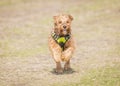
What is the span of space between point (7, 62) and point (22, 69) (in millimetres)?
1294

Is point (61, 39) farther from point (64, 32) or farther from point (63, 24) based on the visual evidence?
point (63, 24)

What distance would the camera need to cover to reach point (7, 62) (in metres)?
15.1

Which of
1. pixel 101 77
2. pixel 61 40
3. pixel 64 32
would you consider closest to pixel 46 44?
pixel 61 40

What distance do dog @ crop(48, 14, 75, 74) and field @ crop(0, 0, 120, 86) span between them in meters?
0.54

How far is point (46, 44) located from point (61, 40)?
6.22 m

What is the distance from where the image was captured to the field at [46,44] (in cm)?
1255

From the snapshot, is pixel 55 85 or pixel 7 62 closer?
pixel 55 85

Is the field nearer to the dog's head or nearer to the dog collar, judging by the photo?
the dog collar

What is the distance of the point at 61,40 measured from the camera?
41.5 ft

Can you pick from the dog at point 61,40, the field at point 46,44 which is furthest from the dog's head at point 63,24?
the field at point 46,44

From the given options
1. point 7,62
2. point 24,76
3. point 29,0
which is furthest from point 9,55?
point 29,0

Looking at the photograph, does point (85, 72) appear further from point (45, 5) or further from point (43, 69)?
point (45, 5)

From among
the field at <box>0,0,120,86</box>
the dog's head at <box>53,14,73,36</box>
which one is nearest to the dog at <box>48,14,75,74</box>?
the dog's head at <box>53,14,73,36</box>

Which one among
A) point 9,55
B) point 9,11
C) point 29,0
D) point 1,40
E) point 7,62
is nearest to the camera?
point 7,62
